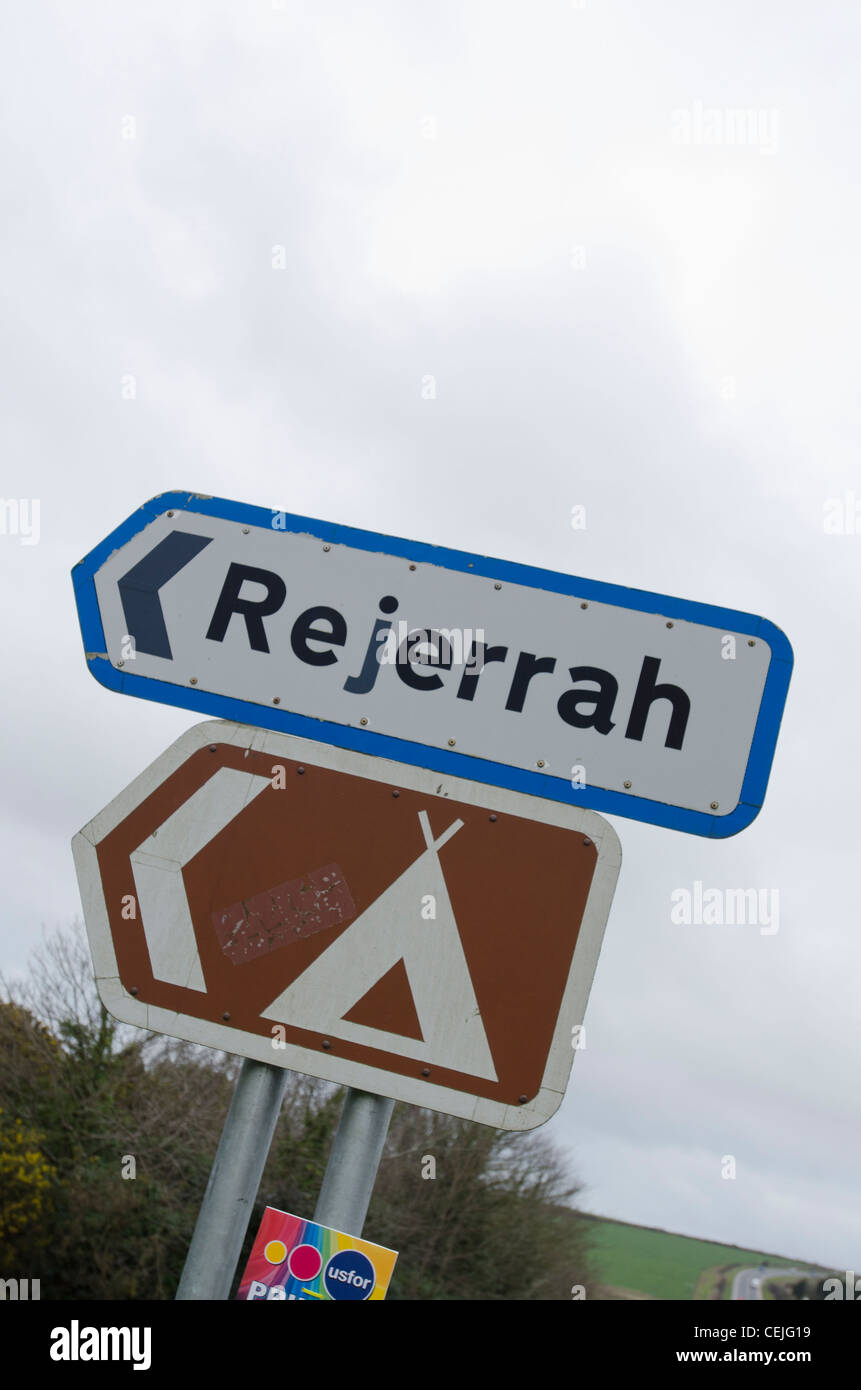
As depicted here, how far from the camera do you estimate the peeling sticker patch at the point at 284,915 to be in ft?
5.54

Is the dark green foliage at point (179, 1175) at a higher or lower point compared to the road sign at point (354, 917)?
lower

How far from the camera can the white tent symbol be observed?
63.5 inches

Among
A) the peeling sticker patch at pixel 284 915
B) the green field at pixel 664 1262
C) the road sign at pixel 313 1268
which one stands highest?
the peeling sticker patch at pixel 284 915

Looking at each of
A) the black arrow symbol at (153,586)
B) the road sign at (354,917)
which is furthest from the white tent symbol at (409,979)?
the black arrow symbol at (153,586)

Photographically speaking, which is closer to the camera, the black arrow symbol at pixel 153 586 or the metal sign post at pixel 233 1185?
the metal sign post at pixel 233 1185

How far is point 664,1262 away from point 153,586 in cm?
4088

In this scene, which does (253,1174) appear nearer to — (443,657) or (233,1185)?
(233,1185)

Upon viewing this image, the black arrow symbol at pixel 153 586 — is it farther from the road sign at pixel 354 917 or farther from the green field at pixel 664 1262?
the green field at pixel 664 1262

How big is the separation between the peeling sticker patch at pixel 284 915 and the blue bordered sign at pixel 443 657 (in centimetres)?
24

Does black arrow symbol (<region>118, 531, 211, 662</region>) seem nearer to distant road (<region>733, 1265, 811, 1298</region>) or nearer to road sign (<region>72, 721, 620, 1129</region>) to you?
road sign (<region>72, 721, 620, 1129</region>)

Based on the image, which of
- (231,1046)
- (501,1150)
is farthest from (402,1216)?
(231,1046)

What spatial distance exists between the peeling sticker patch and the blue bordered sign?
0.79 feet

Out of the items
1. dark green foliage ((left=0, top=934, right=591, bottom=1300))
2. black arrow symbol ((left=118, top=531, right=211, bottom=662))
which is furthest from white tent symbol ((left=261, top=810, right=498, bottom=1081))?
dark green foliage ((left=0, top=934, right=591, bottom=1300))
